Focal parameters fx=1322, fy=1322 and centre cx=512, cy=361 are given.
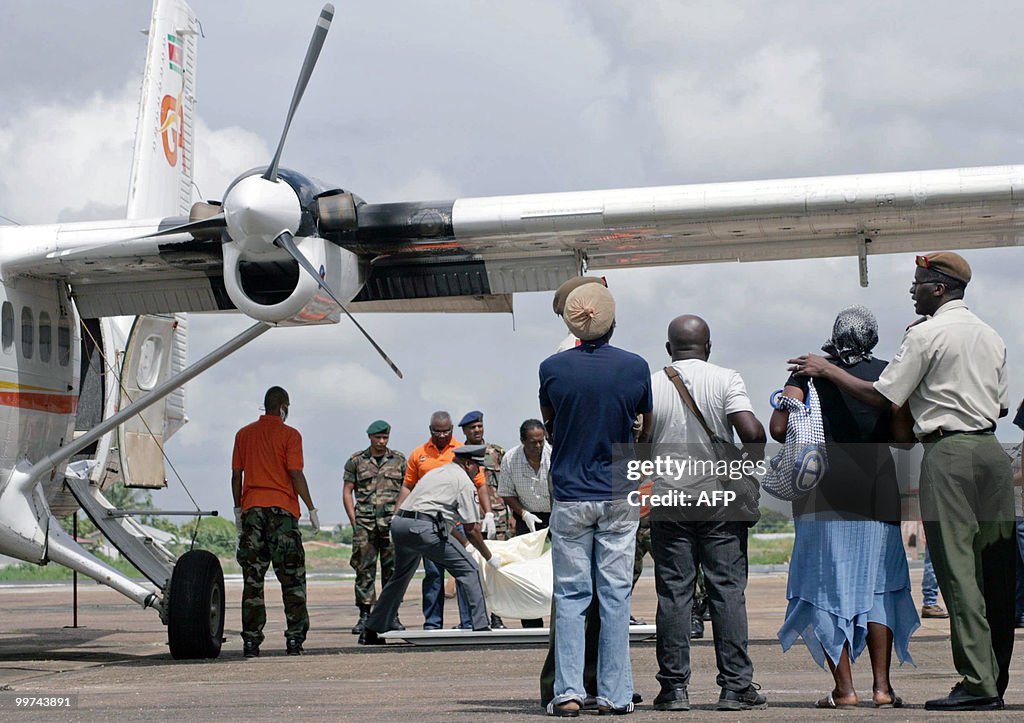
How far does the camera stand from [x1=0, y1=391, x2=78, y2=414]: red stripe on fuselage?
32.1ft

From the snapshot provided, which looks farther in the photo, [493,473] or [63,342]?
[493,473]

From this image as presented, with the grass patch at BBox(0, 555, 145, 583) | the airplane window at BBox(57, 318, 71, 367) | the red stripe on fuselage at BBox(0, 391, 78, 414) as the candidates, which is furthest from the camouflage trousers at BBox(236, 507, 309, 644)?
the grass patch at BBox(0, 555, 145, 583)

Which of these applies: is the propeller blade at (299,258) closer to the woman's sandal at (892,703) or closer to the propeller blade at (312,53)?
the propeller blade at (312,53)

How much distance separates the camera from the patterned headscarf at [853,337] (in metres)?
6.04

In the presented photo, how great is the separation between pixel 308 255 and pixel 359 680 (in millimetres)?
3196

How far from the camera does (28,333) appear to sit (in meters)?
10.2

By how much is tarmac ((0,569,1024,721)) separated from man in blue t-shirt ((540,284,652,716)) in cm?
31

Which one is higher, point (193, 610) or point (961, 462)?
point (961, 462)

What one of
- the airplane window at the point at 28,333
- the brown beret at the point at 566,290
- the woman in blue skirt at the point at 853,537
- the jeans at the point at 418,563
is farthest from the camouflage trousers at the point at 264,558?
the woman in blue skirt at the point at 853,537

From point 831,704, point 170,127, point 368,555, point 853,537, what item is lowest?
point 831,704

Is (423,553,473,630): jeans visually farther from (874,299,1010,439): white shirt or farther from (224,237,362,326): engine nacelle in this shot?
(874,299,1010,439): white shirt

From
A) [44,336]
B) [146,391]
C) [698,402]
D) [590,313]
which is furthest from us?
[146,391]

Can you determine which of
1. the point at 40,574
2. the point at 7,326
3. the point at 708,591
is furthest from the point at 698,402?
the point at 40,574

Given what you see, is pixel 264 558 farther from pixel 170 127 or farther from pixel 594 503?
pixel 170 127
